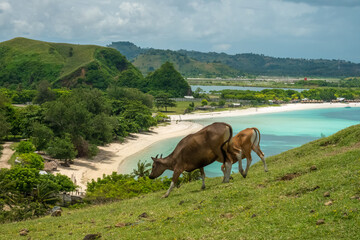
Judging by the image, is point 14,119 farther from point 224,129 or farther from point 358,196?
point 358,196

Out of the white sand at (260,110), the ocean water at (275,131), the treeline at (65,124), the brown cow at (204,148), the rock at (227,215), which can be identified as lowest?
the ocean water at (275,131)

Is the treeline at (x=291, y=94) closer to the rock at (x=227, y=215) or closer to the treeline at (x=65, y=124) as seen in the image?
the treeline at (x=65, y=124)

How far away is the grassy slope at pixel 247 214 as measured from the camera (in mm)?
10539

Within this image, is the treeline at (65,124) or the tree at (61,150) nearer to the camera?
the tree at (61,150)

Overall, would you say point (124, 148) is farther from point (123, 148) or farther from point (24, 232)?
point (24, 232)

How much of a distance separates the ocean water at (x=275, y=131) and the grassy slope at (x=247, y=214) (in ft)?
119

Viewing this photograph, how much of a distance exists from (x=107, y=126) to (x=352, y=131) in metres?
45.4

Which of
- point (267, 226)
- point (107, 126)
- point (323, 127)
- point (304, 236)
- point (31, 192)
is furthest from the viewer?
point (323, 127)

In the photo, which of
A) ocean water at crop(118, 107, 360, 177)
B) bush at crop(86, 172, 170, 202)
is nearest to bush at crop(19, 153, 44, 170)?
ocean water at crop(118, 107, 360, 177)

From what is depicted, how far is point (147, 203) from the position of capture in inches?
700

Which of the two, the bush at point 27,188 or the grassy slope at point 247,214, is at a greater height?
the grassy slope at point 247,214

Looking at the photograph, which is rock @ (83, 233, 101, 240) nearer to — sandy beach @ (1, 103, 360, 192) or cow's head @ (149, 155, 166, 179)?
cow's head @ (149, 155, 166, 179)

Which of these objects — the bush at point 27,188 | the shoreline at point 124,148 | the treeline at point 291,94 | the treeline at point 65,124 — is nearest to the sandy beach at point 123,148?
the shoreline at point 124,148

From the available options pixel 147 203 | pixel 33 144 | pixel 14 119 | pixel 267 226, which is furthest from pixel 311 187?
pixel 14 119
